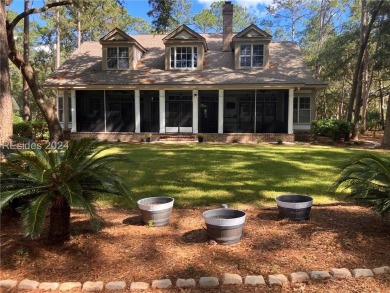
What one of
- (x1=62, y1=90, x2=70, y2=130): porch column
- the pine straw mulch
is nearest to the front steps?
(x1=62, y1=90, x2=70, y2=130): porch column

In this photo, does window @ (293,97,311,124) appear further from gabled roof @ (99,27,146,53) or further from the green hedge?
the green hedge

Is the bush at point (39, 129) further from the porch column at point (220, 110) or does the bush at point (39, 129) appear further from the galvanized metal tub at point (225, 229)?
the galvanized metal tub at point (225, 229)

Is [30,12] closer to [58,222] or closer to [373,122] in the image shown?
[58,222]

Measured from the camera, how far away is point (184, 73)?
21.0 metres

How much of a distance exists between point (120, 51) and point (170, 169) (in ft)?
46.4

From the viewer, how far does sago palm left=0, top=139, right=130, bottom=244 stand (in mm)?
4062

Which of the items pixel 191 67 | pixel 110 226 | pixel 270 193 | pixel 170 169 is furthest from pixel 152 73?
pixel 110 226

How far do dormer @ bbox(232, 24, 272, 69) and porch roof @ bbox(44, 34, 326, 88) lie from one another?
20.8 inches

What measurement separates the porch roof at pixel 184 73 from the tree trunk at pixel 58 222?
1574cm

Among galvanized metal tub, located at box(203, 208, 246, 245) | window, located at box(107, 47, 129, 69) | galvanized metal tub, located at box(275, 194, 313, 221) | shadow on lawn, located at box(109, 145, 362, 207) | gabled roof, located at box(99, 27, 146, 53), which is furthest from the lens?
window, located at box(107, 47, 129, 69)

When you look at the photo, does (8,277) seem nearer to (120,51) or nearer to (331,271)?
(331,271)

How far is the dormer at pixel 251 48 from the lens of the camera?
21.2 meters

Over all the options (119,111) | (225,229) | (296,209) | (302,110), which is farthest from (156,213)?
(302,110)

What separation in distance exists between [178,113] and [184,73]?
7.93ft
